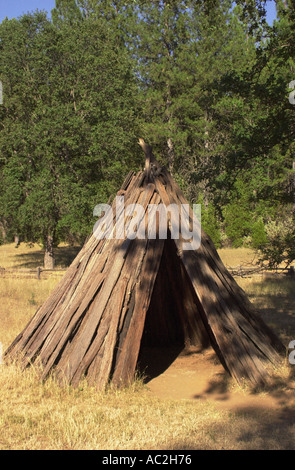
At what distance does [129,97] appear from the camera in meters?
22.3

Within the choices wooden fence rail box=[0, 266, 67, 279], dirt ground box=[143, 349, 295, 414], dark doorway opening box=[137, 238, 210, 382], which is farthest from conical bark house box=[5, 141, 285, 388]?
wooden fence rail box=[0, 266, 67, 279]

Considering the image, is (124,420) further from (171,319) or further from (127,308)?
(171,319)

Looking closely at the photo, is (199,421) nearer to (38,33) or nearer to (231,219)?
(38,33)

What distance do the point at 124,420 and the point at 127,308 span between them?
166 cm

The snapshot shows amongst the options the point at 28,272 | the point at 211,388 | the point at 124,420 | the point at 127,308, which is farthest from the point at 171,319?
the point at 28,272

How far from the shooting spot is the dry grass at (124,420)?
4.59m

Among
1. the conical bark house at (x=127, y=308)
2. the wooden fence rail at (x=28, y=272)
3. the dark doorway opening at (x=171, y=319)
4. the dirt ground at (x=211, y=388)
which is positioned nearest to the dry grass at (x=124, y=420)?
the dirt ground at (x=211, y=388)

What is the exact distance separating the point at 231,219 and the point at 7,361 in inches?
976

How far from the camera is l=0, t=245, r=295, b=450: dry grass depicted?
4590mm

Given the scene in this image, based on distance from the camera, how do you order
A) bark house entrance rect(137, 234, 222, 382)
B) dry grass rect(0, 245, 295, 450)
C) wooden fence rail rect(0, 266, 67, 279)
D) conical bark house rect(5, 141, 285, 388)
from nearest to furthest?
dry grass rect(0, 245, 295, 450) < conical bark house rect(5, 141, 285, 388) < bark house entrance rect(137, 234, 222, 382) < wooden fence rail rect(0, 266, 67, 279)

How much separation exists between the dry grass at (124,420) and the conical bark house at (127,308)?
0.96ft

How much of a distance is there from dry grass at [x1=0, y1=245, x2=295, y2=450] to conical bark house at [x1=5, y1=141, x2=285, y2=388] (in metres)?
0.29

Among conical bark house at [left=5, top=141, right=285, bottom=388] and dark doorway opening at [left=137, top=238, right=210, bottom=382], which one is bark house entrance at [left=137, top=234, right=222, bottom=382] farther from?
conical bark house at [left=5, top=141, right=285, bottom=388]
